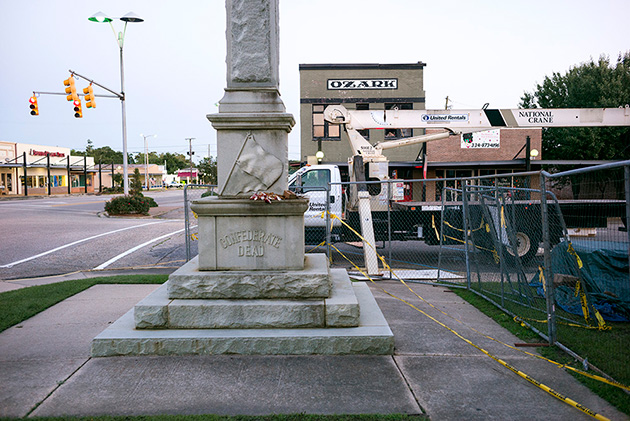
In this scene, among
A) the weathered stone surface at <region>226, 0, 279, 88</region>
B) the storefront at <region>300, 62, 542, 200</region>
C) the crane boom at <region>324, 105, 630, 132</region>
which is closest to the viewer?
the weathered stone surface at <region>226, 0, 279, 88</region>

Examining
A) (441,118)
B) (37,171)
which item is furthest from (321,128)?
(37,171)

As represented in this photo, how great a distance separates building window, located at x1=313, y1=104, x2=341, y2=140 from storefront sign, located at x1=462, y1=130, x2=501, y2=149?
6958 mm

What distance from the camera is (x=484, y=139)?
2409 centimetres

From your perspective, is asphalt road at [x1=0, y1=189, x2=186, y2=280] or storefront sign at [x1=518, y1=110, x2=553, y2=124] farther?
storefront sign at [x1=518, y1=110, x2=553, y2=124]

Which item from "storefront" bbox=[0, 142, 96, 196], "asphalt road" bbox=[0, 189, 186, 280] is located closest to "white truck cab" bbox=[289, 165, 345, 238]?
"asphalt road" bbox=[0, 189, 186, 280]

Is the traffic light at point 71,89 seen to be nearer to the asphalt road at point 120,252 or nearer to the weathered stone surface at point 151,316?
the asphalt road at point 120,252

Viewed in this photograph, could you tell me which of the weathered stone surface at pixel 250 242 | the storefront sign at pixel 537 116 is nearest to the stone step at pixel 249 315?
the weathered stone surface at pixel 250 242

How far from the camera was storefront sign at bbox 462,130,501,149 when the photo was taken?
78.8 feet

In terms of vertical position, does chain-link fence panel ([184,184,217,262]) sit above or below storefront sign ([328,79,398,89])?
below

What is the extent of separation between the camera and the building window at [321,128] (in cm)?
2556

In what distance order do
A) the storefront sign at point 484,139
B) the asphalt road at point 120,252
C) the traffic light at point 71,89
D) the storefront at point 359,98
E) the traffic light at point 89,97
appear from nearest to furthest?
the asphalt road at point 120,252 → the traffic light at point 71,89 → the traffic light at point 89,97 → the storefront sign at point 484,139 → the storefront at point 359,98

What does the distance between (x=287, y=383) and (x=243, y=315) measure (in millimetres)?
1181

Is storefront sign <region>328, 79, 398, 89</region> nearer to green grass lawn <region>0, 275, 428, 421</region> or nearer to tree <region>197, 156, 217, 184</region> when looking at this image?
tree <region>197, 156, 217, 184</region>

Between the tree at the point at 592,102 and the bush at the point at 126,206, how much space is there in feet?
78.1
